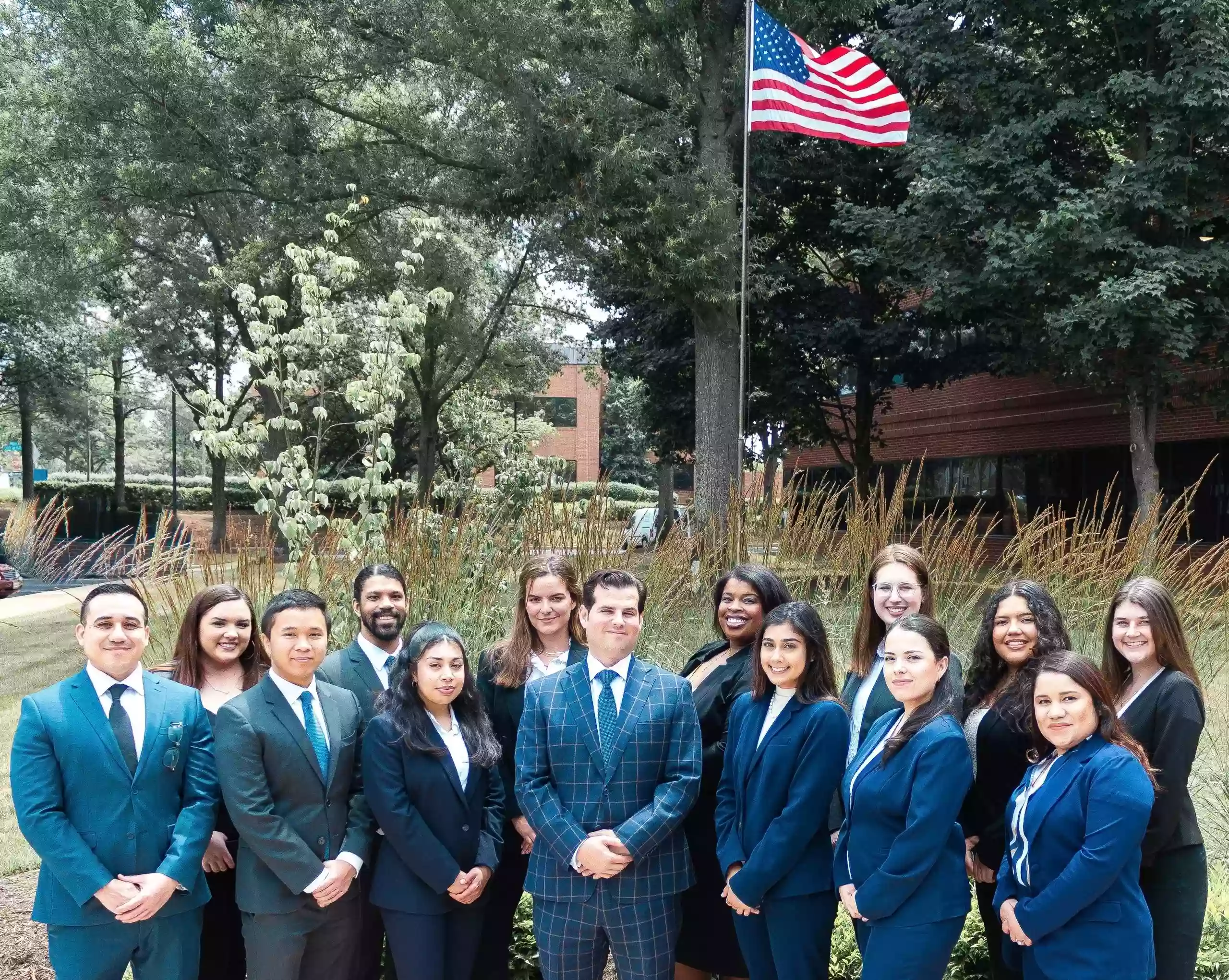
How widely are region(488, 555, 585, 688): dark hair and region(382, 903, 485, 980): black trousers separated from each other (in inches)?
31.4

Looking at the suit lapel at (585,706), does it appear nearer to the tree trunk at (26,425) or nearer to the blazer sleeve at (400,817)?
the blazer sleeve at (400,817)

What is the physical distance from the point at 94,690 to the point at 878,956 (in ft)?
8.03

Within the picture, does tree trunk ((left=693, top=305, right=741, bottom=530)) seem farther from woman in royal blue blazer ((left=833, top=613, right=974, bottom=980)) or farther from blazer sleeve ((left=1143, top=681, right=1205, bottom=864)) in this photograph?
woman in royal blue blazer ((left=833, top=613, right=974, bottom=980))

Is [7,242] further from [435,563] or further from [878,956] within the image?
[878,956]

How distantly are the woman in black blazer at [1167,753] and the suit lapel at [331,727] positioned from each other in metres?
2.46

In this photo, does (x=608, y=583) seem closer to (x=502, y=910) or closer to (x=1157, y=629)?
(x=502, y=910)

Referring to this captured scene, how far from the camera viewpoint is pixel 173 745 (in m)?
3.31

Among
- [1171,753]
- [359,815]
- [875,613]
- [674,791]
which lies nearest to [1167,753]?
[1171,753]

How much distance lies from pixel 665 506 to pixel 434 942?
24211 millimetres

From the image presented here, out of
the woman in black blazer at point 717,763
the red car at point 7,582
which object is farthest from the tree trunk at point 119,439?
the woman in black blazer at point 717,763

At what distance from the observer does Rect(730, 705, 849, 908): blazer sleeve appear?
3.13 metres

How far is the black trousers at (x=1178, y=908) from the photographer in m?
3.17

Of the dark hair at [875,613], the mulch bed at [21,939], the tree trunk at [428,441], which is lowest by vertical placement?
the mulch bed at [21,939]

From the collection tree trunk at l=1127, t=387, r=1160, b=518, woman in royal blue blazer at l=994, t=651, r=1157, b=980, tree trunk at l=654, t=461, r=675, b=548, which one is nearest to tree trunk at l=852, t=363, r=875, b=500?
tree trunk at l=654, t=461, r=675, b=548
